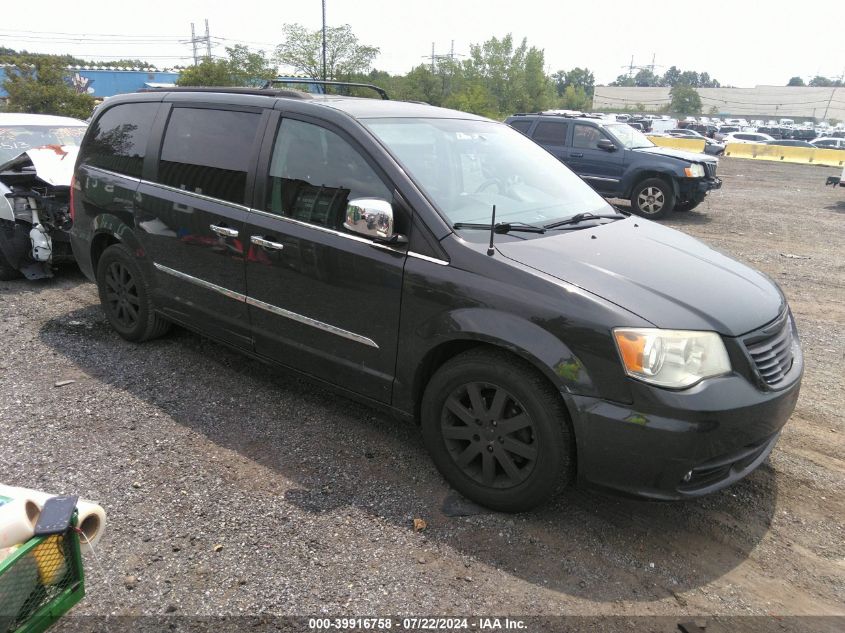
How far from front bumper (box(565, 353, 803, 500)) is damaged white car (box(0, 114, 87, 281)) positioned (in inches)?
230

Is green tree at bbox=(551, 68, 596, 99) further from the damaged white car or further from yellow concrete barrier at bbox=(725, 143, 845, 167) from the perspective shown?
the damaged white car

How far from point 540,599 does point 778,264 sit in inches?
297

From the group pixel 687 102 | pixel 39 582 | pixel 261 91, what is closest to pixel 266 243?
pixel 261 91

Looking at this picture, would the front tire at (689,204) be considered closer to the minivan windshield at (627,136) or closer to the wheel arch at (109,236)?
the minivan windshield at (627,136)

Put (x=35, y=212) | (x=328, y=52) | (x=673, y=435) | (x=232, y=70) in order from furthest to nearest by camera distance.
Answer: (x=328, y=52) < (x=232, y=70) < (x=35, y=212) < (x=673, y=435)

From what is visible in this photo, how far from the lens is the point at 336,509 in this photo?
3.00 m

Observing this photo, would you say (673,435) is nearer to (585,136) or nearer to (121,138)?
(121,138)

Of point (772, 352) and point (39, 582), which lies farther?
point (772, 352)

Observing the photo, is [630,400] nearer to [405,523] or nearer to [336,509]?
[405,523]

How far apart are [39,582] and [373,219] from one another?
1.95 meters

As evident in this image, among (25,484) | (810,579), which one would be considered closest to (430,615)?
(810,579)

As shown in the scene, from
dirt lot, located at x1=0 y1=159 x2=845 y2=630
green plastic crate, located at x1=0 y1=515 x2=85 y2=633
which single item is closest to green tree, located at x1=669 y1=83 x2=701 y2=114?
dirt lot, located at x1=0 y1=159 x2=845 y2=630

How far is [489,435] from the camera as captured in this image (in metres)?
2.90

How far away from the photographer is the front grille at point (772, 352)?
272 cm
